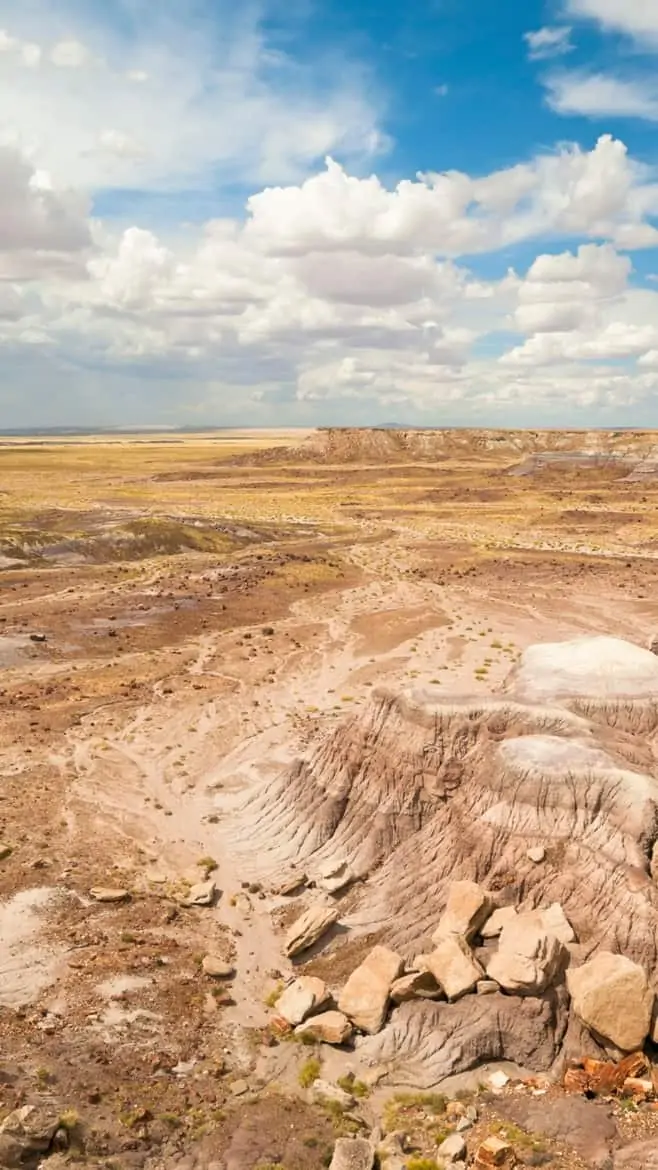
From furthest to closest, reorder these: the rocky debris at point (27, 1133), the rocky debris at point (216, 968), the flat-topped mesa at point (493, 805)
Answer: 1. the rocky debris at point (216, 968)
2. the flat-topped mesa at point (493, 805)
3. the rocky debris at point (27, 1133)

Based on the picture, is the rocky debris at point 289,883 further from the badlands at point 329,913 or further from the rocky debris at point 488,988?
the rocky debris at point 488,988

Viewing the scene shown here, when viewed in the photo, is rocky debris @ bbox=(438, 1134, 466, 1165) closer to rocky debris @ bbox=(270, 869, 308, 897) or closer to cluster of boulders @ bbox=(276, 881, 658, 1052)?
cluster of boulders @ bbox=(276, 881, 658, 1052)

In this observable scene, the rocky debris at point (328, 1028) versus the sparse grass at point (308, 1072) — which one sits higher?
the rocky debris at point (328, 1028)

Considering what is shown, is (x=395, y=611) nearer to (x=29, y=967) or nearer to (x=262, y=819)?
(x=262, y=819)

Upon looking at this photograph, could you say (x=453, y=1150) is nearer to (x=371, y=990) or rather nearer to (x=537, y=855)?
(x=371, y=990)

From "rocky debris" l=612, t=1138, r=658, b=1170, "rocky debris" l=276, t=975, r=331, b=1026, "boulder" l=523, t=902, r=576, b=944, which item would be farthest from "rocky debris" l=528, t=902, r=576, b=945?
"rocky debris" l=276, t=975, r=331, b=1026

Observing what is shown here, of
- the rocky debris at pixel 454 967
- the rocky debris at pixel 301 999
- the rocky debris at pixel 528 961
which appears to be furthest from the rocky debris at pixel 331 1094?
the rocky debris at pixel 528 961

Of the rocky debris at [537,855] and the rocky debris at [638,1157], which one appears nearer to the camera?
the rocky debris at [638,1157]
